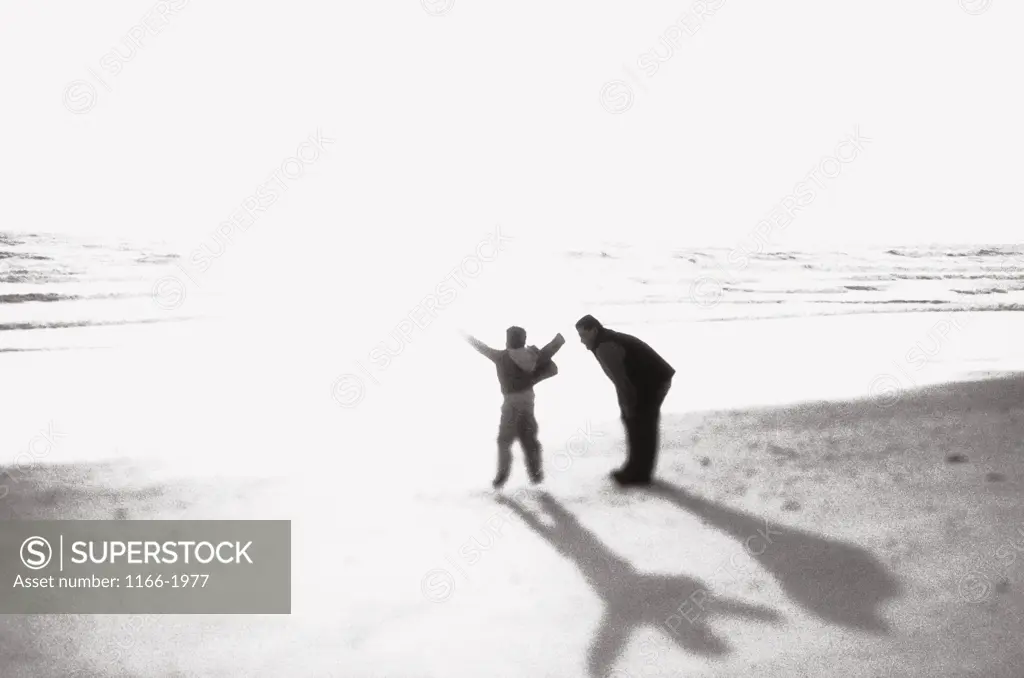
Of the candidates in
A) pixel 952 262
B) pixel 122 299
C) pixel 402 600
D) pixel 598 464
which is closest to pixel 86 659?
pixel 402 600

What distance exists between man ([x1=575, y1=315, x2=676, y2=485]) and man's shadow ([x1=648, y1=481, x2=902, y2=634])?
0.61m

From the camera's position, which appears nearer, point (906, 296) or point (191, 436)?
point (191, 436)

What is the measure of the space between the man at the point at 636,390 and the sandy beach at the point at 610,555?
0.70ft

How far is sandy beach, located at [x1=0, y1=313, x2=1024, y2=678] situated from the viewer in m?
3.94

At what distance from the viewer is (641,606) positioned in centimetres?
436

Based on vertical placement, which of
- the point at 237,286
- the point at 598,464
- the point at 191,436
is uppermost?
the point at 237,286

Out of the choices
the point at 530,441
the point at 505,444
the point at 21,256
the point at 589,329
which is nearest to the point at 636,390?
the point at 589,329

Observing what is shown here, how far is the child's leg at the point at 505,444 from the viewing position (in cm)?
628

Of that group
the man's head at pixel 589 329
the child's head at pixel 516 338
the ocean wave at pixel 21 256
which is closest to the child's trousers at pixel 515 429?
the child's head at pixel 516 338

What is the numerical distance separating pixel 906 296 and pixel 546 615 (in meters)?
23.1

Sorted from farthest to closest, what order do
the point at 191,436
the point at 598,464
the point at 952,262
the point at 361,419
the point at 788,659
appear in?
the point at 952,262 → the point at 361,419 → the point at 191,436 → the point at 598,464 → the point at 788,659

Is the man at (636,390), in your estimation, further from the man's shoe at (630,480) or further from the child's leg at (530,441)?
the child's leg at (530,441)

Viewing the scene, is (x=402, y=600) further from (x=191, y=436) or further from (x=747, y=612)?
(x=191, y=436)

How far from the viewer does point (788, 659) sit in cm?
386
